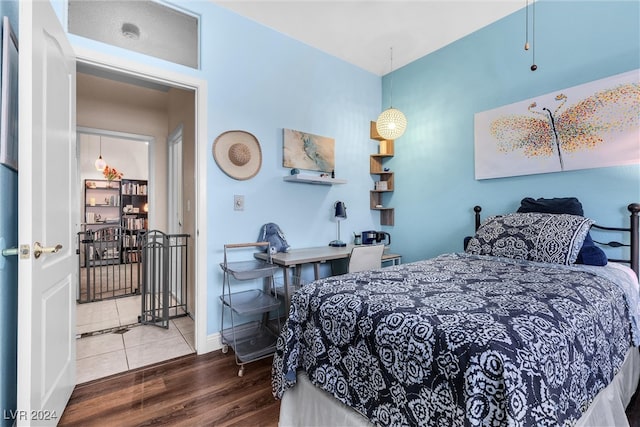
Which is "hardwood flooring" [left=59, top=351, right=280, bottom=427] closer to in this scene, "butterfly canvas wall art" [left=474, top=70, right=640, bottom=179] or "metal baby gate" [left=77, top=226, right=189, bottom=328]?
"metal baby gate" [left=77, top=226, right=189, bottom=328]

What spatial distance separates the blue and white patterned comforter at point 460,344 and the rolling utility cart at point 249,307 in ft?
2.53

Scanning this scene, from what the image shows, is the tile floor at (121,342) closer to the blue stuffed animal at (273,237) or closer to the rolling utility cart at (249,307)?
the rolling utility cart at (249,307)

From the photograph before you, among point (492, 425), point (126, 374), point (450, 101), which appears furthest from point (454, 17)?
point (126, 374)

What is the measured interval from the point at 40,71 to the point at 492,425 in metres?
2.10

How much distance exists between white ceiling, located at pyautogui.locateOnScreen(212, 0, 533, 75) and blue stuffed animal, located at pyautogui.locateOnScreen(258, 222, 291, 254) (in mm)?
1867

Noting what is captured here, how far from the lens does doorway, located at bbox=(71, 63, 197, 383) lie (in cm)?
236

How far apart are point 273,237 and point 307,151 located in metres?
0.97

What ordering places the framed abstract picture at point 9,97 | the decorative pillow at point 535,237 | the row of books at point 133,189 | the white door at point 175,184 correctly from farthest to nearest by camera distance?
1. the row of books at point 133,189
2. the white door at point 175,184
3. the decorative pillow at point 535,237
4. the framed abstract picture at point 9,97

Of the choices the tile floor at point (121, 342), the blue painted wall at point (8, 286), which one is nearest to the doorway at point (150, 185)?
the tile floor at point (121, 342)

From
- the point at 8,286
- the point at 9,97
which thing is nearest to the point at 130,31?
the point at 9,97

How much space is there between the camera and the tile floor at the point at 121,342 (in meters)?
2.20

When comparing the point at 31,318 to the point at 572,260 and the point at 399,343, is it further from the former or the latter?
the point at 572,260

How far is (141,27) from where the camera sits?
223cm

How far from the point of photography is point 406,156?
139 inches
